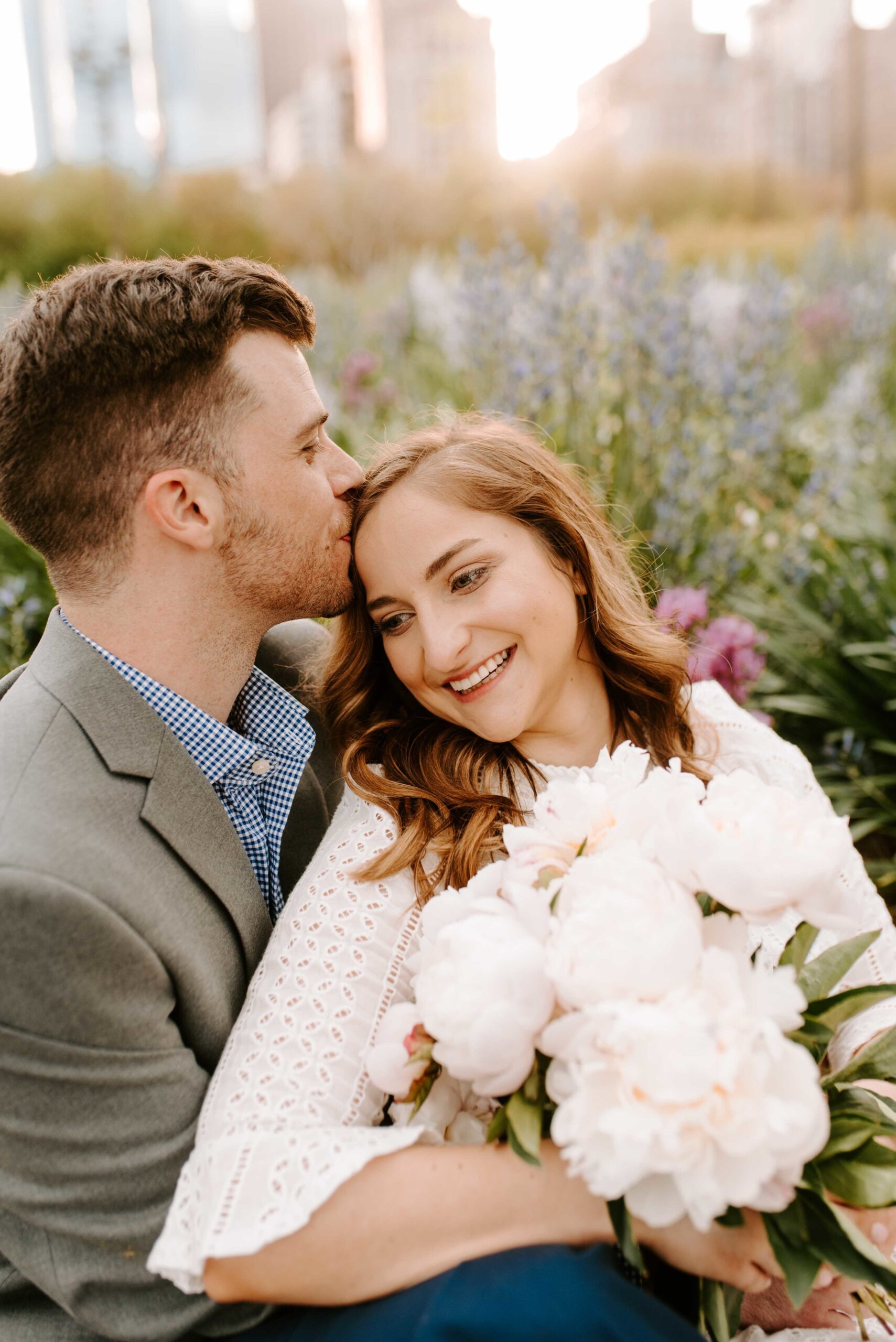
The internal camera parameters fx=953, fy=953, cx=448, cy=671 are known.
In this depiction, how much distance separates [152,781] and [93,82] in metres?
17.4

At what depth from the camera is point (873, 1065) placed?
1282 mm

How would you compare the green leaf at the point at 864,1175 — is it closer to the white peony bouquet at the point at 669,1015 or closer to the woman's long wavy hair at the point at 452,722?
the white peony bouquet at the point at 669,1015

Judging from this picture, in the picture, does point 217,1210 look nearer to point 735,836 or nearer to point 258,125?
point 735,836

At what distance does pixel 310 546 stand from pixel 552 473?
60 cm

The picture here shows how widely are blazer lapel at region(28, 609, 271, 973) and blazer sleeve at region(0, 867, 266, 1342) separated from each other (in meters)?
0.23

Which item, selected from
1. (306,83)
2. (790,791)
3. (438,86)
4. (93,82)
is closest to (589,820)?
(790,791)

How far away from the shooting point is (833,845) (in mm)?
1076

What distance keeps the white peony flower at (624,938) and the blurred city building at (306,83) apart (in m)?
15.9

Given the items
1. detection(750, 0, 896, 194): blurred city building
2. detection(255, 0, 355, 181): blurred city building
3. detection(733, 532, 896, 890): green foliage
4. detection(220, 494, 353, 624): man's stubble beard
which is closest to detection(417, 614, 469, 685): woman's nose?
detection(220, 494, 353, 624): man's stubble beard

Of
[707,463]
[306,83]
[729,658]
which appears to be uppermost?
[306,83]

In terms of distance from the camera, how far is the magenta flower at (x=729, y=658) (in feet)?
9.30

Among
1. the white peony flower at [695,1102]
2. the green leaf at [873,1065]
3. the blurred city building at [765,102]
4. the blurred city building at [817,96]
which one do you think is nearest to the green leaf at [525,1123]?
the white peony flower at [695,1102]

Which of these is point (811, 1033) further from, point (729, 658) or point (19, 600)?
point (19, 600)

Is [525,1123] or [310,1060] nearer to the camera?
[525,1123]
